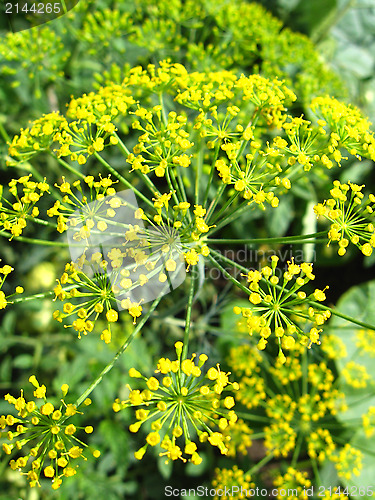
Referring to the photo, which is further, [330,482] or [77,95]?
[330,482]

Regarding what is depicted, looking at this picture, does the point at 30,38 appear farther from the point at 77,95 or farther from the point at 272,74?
the point at 272,74

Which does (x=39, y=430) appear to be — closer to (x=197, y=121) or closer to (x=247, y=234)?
(x=197, y=121)

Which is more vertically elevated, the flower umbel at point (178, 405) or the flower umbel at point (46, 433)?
the flower umbel at point (178, 405)

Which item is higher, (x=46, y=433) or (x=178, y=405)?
(x=178, y=405)

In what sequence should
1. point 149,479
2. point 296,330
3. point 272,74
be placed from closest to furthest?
point 296,330, point 272,74, point 149,479

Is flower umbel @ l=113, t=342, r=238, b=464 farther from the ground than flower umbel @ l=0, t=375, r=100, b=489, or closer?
farther from the ground

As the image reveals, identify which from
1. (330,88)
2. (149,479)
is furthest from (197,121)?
(149,479)

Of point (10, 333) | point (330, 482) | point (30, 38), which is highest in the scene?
point (30, 38)

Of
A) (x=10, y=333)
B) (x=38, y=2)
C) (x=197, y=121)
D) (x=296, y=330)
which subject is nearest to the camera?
(x=296, y=330)

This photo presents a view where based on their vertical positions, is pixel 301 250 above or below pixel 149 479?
above
